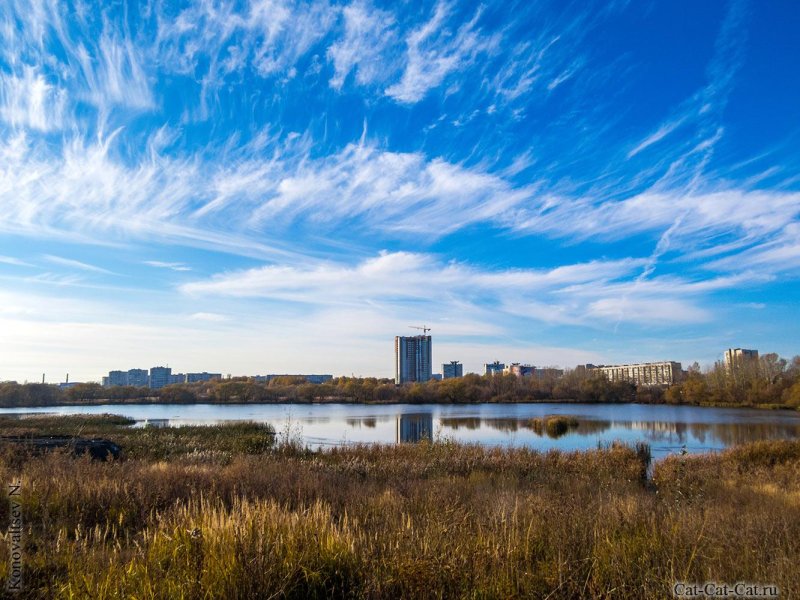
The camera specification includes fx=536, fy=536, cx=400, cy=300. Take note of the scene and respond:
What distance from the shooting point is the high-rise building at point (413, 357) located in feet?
621

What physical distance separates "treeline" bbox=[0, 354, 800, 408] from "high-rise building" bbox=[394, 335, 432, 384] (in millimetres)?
76156

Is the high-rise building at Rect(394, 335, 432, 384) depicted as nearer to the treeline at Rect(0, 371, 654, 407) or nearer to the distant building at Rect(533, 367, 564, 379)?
the distant building at Rect(533, 367, 564, 379)

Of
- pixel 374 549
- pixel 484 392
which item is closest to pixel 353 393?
pixel 484 392

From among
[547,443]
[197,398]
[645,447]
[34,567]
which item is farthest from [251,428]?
[197,398]

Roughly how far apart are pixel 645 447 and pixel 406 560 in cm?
2139

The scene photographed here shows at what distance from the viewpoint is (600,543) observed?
530 cm

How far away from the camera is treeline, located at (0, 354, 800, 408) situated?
8556 centimetres

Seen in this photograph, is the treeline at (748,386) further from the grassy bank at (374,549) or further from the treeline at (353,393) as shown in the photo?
the grassy bank at (374,549)

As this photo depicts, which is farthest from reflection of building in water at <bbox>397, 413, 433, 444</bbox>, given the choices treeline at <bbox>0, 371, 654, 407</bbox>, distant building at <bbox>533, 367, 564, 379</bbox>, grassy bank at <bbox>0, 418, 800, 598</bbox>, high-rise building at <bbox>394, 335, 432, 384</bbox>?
high-rise building at <bbox>394, 335, 432, 384</bbox>

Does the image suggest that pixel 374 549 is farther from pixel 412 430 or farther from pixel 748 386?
pixel 748 386

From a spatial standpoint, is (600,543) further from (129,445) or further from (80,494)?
(129,445)

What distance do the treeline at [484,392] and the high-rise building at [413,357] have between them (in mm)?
76156

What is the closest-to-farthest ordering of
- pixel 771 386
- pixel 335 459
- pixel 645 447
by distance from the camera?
pixel 335 459
pixel 645 447
pixel 771 386

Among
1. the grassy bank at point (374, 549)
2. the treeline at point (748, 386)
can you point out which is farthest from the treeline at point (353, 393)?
the grassy bank at point (374, 549)
